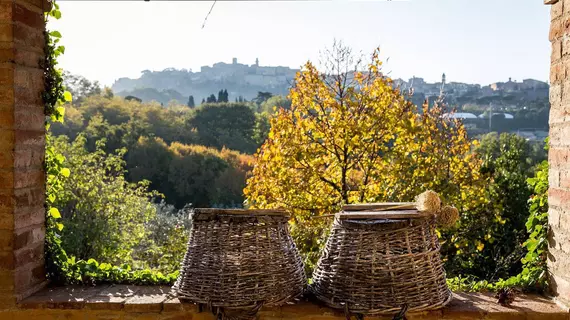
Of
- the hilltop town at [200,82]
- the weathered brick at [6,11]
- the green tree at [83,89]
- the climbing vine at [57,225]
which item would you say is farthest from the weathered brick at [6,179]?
the green tree at [83,89]

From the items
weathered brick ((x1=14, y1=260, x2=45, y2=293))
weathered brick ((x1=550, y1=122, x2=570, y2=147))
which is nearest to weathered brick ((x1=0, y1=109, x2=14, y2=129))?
weathered brick ((x1=14, y1=260, x2=45, y2=293))

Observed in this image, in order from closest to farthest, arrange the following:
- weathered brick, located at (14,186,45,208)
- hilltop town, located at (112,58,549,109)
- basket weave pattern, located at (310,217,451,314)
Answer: basket weave pattern, located at (310,217,451,314) → weathered brick, located at (14,186,45,208) → hilltop town, located at (112,58,549,109)

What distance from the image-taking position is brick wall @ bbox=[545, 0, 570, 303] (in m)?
1.93

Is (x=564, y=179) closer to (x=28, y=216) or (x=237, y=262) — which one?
(x=237, y=262)

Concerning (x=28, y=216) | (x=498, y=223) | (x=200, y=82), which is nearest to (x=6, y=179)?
(x=28, y=216)

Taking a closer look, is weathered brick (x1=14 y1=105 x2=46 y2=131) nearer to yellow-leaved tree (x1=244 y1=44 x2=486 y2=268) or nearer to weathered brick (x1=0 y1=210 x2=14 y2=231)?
weathered brick (x1=0 y1=210 x2=14 y2=231)

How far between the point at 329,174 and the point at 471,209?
6.58 feet

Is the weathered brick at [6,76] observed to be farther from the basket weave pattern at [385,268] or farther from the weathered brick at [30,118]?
the basket weave pattern at [385,268]

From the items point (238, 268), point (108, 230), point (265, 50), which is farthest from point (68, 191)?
point (265, 50)

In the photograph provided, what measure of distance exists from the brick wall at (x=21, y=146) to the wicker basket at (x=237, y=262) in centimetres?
65

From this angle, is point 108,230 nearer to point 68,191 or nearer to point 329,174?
point 68,191

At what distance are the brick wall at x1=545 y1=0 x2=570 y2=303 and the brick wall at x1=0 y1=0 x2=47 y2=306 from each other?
1.97 m

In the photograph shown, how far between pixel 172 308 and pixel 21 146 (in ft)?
2.69

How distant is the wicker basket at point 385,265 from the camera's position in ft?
5.76
